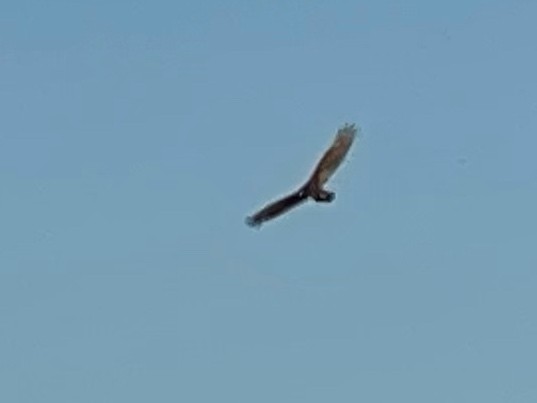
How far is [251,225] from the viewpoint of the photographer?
2066 inches

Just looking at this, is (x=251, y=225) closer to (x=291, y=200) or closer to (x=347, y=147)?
(x=291, y=200)

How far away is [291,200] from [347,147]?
187 inches

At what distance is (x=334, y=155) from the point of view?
4916 cm

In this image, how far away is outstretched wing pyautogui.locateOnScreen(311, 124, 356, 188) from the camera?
48.4 meters

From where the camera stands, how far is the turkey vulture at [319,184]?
48.8 m

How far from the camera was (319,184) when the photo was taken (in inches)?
1998

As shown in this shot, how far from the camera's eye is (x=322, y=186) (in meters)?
50.5

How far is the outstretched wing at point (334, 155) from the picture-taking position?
159 ft

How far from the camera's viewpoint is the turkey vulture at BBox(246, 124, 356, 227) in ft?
160

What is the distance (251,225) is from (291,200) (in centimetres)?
126

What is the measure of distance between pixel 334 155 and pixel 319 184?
176 cm

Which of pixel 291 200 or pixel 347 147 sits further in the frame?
pixel 291 200

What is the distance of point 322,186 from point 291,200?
8.22 ft

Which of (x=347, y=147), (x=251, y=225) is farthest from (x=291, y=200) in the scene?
(x=347, y=147)
